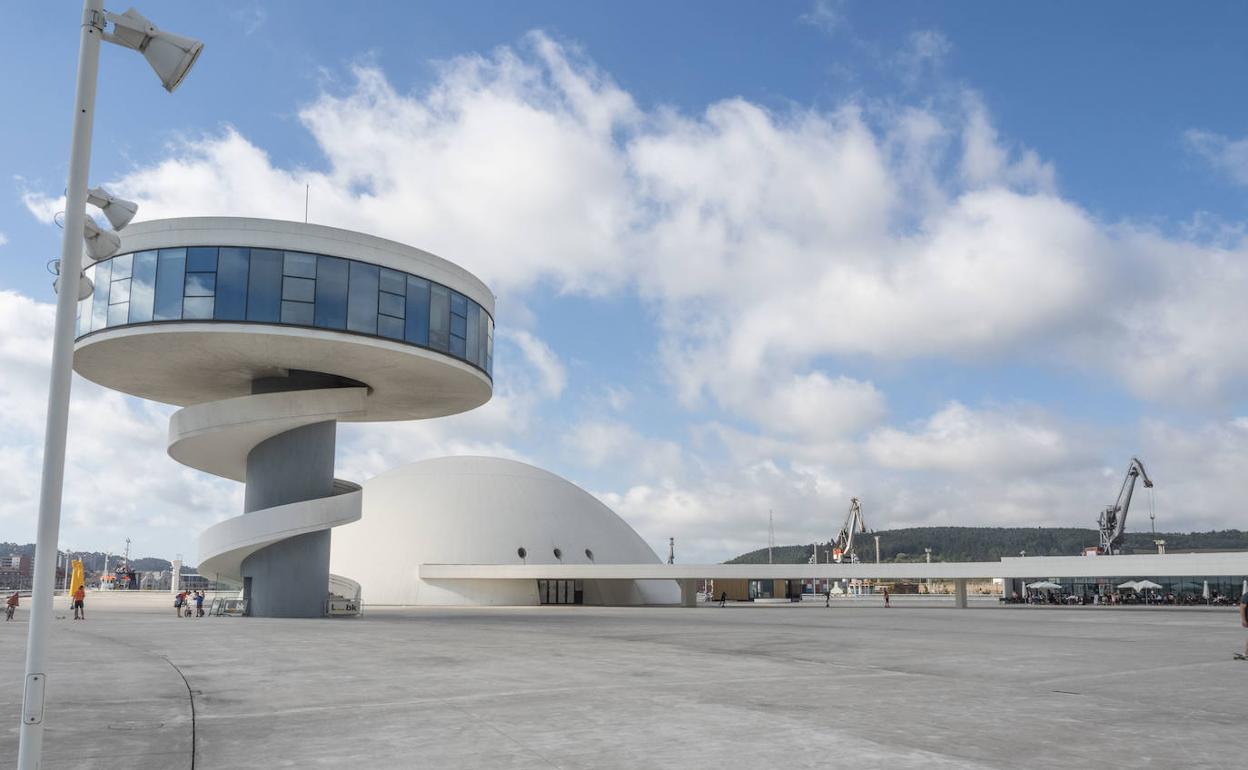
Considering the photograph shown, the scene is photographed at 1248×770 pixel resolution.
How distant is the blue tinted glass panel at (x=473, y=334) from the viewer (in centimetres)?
4009

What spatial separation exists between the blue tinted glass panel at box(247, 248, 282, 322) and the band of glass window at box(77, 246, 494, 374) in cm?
4

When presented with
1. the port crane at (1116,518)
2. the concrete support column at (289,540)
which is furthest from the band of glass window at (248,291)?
the port crane at (1116,518)

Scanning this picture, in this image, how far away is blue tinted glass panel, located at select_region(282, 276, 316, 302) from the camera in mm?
34441

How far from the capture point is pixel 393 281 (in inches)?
1454

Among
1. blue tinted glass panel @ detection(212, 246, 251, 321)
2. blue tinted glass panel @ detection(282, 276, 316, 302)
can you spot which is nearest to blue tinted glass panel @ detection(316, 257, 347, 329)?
blue tinted glass panel @ detection(282, 276, 316, 302)

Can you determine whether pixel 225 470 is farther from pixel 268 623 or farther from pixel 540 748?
pixel 540 748

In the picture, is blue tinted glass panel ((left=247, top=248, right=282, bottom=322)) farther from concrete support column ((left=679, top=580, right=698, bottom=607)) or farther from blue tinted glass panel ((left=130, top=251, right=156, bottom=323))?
concrete support column ((left=679, top=580, right=698, bottom=607))

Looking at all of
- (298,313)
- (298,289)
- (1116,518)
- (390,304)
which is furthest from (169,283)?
(1116,518)

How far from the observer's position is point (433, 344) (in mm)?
37875

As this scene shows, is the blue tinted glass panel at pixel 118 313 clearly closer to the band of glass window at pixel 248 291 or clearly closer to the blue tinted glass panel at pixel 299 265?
the band of glass window at pixel 248 291

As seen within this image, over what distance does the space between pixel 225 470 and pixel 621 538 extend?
3927 cm

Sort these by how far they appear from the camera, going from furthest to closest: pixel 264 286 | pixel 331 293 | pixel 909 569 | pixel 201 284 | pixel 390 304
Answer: pixel 909 569
pixel 390 304
pixel 331 293
pixel 264 286
pixel 201 284

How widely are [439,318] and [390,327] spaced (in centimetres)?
255

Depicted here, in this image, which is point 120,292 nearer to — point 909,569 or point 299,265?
point 299,265
